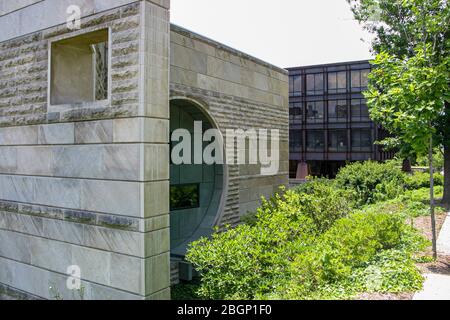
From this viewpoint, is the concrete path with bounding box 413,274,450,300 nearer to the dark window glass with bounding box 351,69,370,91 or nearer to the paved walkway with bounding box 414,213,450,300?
the paved walkway with bounding box 414,213,450,300

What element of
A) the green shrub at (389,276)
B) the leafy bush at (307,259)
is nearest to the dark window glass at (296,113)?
the leafy bush at (307,259)

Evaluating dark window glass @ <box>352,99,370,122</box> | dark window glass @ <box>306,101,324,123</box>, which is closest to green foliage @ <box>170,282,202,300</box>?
dark window glass @ <box>352,99,370,122</box>

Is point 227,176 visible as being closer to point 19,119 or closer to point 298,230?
point 298,230

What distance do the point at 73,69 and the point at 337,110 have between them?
39.0 meters

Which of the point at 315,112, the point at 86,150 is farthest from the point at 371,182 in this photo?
the point at 315,112

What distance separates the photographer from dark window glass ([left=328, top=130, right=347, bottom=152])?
42.7 meters

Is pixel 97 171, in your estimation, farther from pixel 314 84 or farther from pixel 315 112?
pixel 314 84

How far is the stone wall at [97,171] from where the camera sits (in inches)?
229

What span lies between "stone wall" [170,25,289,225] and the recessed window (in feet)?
8.20

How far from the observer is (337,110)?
1689 inches

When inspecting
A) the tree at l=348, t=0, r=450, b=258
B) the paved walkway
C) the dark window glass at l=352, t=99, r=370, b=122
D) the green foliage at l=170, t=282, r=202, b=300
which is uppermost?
the dark window glass at l=352, t=99, r=370, b=122

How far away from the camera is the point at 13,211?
303 inches

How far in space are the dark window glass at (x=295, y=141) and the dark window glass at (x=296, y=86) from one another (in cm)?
447

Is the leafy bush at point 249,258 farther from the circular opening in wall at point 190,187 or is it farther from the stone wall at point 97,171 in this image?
the circular opening in wall at point 190,187
